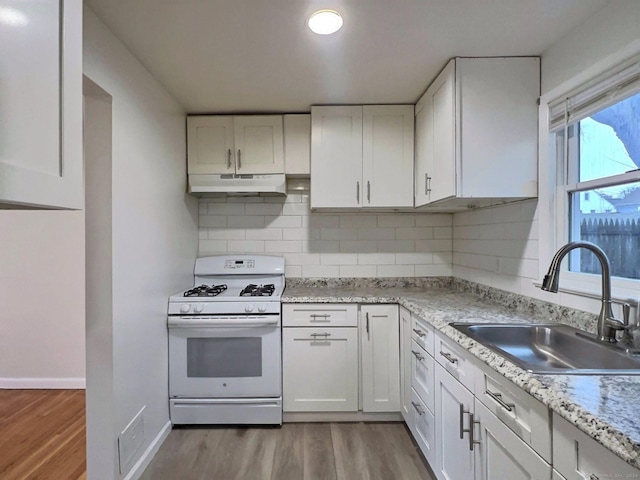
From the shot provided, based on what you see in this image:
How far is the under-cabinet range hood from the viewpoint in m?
2.49

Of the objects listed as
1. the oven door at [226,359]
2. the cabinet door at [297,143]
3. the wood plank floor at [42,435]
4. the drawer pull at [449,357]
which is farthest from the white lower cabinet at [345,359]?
the wood plank floor at [42,435]

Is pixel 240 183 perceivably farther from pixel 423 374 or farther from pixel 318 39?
pixel 423 374

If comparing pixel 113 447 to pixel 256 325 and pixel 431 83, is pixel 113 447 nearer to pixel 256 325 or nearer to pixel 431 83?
pixel 256 325

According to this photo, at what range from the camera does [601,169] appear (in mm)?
1493

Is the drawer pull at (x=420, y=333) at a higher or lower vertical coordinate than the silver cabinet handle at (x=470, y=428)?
higher

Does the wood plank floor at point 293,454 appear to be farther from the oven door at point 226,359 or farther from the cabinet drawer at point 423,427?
the oven door at point 226,359

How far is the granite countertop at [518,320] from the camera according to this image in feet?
2.34

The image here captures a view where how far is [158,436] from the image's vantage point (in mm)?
2018

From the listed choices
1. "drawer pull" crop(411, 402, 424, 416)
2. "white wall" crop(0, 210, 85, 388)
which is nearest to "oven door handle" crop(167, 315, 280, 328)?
"drawer pull" crop(411, 402, 424, 416)

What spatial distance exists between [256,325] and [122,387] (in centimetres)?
83

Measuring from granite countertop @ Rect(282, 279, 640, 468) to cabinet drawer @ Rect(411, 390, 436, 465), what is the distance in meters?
0.54

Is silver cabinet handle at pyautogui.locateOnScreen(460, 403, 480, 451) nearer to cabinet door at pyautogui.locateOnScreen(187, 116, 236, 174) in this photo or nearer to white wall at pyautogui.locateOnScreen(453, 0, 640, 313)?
white wall at pyautogui.locateOnScreen(453, 0, 640, 313)

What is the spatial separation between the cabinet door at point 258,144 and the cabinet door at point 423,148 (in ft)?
3.42

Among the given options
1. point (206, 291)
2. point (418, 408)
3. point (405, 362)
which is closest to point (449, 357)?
point (418, 408)
